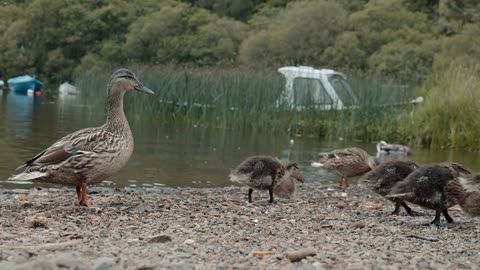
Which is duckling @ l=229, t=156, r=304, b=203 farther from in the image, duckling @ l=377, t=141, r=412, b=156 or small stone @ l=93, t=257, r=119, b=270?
duckling @ l=377, t=141, r=412, b=156

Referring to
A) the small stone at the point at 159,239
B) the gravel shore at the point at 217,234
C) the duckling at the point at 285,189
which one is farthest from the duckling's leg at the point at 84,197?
the duckling at the point at 285,189

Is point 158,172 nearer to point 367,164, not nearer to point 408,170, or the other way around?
point 367,164

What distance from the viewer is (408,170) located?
8828 millimetres

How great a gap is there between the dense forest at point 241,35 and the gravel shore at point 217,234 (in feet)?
60.7

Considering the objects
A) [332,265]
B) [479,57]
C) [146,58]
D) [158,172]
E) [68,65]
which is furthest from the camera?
[68,65]

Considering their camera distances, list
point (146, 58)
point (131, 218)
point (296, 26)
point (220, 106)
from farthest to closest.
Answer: point (146, 58) < point (296, 26) < point (220, 106) < point (131, 218)

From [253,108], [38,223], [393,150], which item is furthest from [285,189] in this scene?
[253,108]

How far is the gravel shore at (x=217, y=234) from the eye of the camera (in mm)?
5145

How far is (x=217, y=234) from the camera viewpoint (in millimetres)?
6484

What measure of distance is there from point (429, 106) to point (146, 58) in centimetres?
4069

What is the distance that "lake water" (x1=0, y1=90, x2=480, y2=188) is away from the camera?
1295 cm

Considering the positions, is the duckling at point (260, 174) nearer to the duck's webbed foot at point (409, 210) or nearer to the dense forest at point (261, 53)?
the duck's webbed foot at point (409, 210)

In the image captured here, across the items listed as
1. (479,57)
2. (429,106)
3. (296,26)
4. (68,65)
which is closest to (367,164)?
(429,106)

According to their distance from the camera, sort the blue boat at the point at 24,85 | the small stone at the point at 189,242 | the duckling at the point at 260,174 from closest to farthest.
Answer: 1. the small stone at the point at 189,242
2. the duckling at the point at 260,174
3. the blue boat at the point at 24,85
